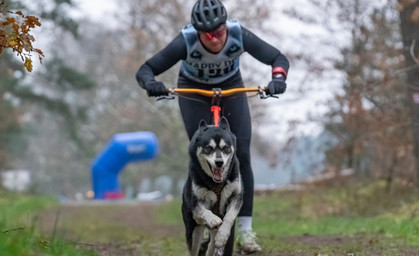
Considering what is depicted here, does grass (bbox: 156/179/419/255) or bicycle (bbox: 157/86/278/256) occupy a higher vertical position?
bicycle (bbox: 157/86/278/256)

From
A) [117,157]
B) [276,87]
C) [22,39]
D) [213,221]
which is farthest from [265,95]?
[117,157]

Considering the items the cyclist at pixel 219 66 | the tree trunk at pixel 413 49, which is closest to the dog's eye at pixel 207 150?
the cyclist at pixel 219 66

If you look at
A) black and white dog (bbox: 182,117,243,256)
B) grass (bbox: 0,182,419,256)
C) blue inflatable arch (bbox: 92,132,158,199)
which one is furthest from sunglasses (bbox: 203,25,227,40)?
blue inflatable arch (bbox: 92,132,158,199)

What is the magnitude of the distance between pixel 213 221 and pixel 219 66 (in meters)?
1.43

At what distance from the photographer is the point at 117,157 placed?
2578 cm

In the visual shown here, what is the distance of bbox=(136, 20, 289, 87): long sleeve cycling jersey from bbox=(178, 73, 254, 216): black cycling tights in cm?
12

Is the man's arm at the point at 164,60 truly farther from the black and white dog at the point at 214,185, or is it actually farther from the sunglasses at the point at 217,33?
the black and white dog at the point at 214,185

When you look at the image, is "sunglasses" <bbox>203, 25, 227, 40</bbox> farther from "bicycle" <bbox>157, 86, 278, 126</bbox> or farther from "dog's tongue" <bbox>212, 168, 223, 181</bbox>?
"dog's tongue" <bbox>212, 168, 223, 181</bbox>

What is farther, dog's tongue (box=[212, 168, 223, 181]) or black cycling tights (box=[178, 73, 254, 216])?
black cycling tights (box=[178, 73, 254, 216])

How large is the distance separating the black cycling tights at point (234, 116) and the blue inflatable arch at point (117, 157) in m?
20.2

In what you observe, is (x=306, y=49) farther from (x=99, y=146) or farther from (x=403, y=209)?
(x=99, y=146)

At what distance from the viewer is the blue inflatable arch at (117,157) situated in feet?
83.6

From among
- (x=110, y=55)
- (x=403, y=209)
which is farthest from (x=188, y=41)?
(x=110, y=55)

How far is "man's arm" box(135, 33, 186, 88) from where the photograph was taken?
5.11 m
